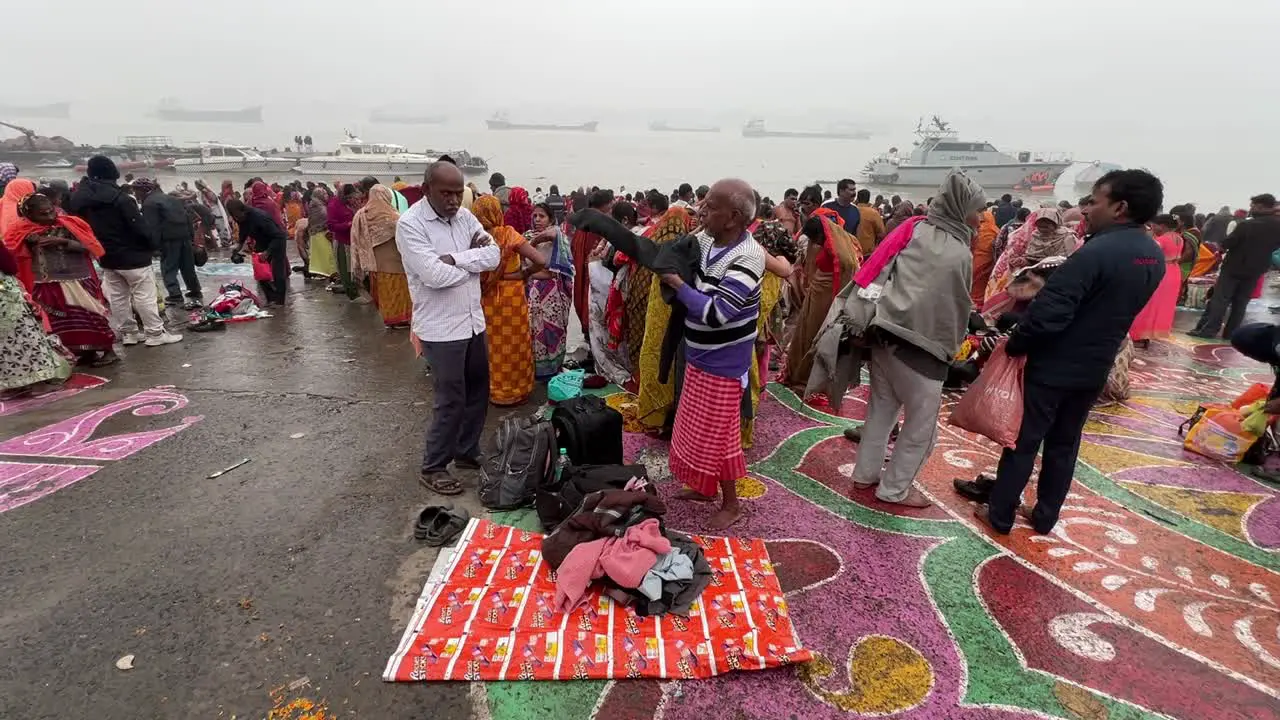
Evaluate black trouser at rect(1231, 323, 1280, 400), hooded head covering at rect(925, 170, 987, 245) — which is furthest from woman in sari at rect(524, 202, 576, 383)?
black trouser at rect(1231, 323, 1280, 400)

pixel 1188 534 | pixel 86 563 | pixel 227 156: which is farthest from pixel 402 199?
pixel 227 156

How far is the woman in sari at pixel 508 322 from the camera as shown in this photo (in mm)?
4570

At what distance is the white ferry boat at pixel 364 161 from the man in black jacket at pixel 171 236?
109ft

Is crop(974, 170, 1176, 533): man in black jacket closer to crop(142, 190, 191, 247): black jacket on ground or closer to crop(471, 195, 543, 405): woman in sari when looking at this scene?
crop(471, 195, 543, 405): woman in sari

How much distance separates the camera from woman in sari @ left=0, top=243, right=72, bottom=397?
185 inches

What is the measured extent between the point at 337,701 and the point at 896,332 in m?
2.94

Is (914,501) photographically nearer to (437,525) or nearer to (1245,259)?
(437,525)

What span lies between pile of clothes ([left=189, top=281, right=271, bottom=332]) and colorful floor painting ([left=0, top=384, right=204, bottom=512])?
7.00ft

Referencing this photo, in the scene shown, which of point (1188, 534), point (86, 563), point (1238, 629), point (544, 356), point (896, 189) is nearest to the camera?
point (1238, 629)

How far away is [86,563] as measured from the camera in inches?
111

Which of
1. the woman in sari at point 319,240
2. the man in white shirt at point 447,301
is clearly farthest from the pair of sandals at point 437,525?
the woman in sari at point 319,240

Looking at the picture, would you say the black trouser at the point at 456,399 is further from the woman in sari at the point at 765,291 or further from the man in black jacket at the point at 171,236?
the man in black jacket at the point at 171,236

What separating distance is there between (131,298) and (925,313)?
7.43m

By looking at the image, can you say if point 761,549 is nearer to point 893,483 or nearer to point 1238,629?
point 893,483
